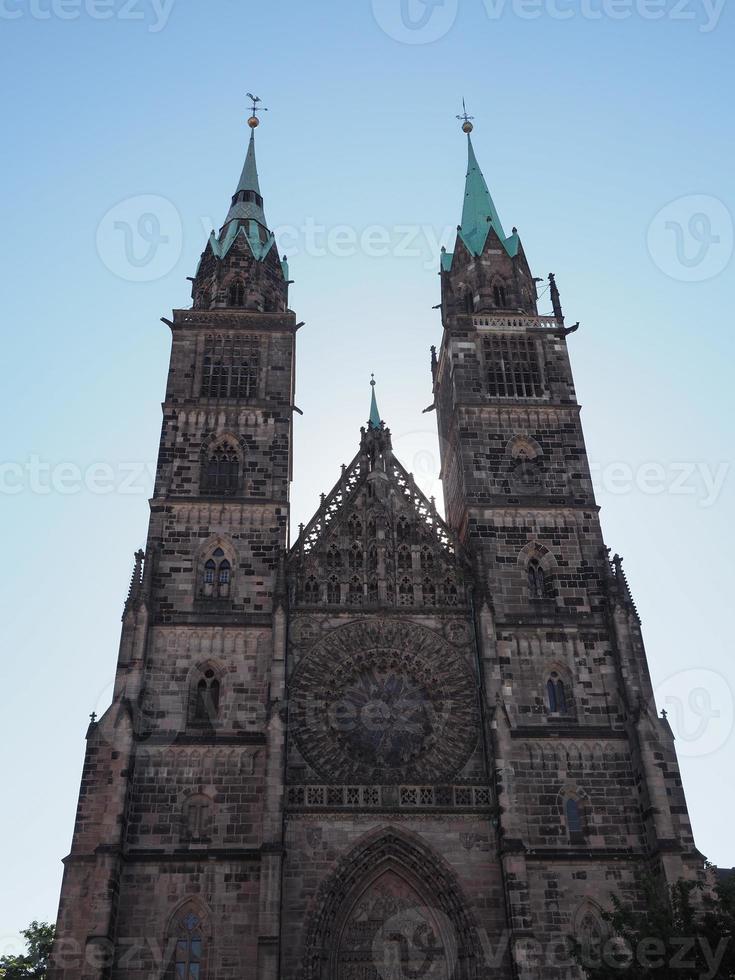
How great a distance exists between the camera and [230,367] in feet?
105

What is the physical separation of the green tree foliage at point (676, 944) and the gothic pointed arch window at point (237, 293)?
23.4 m

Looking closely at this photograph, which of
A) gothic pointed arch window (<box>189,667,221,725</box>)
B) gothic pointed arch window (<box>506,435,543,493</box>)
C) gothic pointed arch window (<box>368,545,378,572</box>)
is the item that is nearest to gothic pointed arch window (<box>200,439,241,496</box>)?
gothic pointed arch window (<box>368,545,378,572</box>)

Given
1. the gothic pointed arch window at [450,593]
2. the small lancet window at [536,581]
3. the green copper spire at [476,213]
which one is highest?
the green copper spire at [476,213]

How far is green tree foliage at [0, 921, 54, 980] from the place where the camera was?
33656 mm

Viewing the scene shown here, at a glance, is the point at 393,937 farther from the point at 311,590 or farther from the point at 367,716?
the point at 311,590

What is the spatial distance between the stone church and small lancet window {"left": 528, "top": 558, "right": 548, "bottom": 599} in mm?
83

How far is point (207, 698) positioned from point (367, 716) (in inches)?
169

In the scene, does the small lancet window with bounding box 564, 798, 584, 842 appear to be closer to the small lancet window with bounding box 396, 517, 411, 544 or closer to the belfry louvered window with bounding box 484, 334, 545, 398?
the small lancet window with bounding box 396, 517, 411, 544

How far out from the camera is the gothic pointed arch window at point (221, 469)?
29.2 meters

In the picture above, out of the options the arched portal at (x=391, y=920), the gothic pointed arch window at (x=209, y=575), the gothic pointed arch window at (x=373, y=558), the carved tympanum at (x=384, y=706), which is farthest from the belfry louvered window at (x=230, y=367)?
the arched portal at (x=391, y=920)

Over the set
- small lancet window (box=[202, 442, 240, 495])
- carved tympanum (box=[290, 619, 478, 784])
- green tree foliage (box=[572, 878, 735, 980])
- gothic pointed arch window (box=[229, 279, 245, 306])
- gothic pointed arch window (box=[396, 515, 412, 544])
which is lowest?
green tree foliage (box=[572, 878, 735, 980])

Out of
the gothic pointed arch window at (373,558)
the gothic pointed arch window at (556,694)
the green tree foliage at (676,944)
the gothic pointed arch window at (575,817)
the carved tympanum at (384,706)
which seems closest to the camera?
the green tree foliage at (676,944)

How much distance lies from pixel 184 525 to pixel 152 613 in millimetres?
3101

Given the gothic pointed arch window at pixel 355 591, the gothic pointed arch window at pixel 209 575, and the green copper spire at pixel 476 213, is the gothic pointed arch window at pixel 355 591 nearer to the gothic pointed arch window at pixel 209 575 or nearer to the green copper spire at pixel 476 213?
the gothic pointed arch window at pixel 209 575
